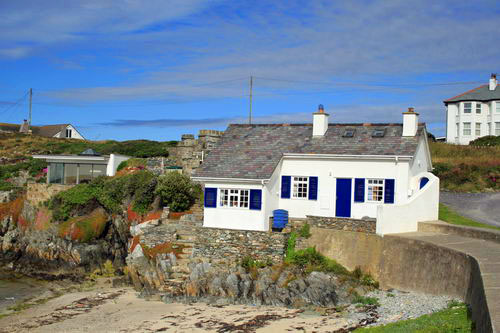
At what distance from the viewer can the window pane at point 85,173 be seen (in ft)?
125

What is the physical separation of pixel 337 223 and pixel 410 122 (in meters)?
6.31

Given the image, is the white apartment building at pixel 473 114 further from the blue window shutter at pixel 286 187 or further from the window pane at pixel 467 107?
the blue window shutter at pixel 286 187

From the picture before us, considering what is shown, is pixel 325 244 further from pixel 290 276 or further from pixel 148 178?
pixel 148 178

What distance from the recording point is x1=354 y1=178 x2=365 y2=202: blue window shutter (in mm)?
25703

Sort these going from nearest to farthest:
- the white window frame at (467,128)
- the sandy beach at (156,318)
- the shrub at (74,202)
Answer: the sandy beach at (156,318) → the shrub at (74,202) → the white window frame at (467,128)

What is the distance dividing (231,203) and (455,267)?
1182cm

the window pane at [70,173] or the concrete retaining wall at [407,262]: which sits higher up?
the window pane at [70,173]

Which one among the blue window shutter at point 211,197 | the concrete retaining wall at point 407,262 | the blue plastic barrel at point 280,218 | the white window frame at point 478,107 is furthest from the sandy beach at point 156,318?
the white window frame at point 478,107

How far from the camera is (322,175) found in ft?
87.4

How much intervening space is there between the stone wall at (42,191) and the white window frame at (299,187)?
16794mm

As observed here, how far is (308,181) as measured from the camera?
26953mm

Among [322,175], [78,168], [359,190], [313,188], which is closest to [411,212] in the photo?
[359,190]

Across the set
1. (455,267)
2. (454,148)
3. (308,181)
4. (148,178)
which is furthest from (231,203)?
(454,148)

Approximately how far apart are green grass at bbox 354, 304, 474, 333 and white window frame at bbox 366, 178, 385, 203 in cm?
1020
